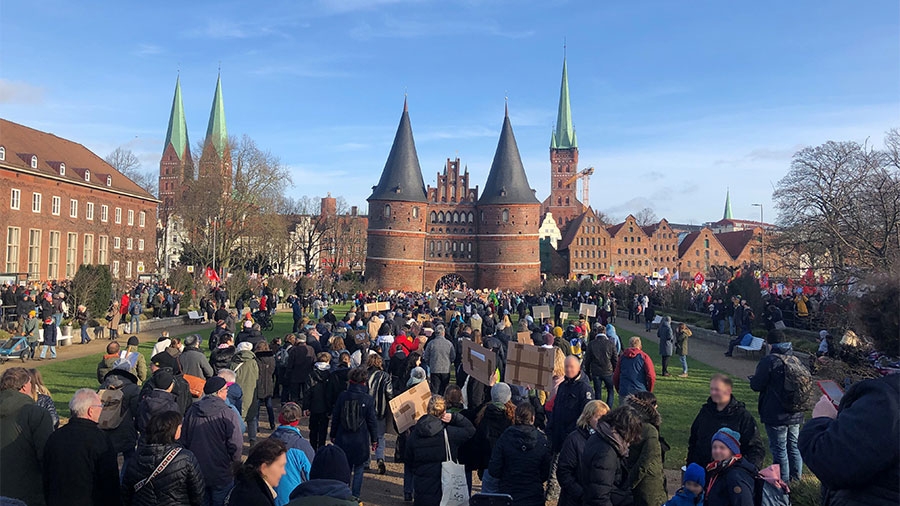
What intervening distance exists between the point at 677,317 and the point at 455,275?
135ft

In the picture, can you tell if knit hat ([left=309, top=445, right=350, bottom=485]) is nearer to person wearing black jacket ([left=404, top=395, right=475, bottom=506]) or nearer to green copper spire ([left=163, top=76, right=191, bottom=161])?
person wearing black jacket ([left=404, top=395, right=475, bottom=506])

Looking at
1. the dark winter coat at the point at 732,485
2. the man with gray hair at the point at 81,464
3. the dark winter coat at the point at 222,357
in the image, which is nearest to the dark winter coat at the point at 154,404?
the man with gray hair at the point at 81,464

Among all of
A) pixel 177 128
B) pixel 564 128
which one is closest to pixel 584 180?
pixel 564 128

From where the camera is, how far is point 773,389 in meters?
7.16

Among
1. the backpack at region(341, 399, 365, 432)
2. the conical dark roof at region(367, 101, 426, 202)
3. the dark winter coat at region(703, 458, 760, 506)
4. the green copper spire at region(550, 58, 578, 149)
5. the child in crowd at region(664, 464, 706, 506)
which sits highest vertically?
the green copper spire at region(550, 58, 578, 149)

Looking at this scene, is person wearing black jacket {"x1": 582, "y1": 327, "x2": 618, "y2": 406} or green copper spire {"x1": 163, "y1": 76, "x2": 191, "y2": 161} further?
green copper spire {"x1": 163, "y1": 76, "x2": 191, "y2": 161}

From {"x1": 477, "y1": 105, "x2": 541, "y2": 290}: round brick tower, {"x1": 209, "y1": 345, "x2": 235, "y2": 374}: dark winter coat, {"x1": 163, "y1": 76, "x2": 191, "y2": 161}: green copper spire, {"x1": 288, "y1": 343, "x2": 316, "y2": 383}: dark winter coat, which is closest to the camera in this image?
{"x1": 209, "y1": 345, "x2": 235, "y2": 374}: dark winter coat

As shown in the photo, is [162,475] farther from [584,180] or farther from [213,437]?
[584,180]

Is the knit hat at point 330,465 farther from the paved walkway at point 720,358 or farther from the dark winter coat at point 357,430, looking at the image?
the paved walkway at point 720,358

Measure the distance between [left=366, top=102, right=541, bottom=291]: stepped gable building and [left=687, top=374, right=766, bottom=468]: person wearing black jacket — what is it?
60.3 metres

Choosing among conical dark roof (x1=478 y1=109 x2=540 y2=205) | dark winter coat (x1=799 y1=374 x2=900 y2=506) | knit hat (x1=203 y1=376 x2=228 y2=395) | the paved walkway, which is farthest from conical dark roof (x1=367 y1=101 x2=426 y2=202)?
dark winter coat (x1=799 y1=374 x2=900 y2=506)

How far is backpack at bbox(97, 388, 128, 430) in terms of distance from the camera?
610cm

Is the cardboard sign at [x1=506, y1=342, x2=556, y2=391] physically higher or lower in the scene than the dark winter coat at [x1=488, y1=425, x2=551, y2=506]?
higher

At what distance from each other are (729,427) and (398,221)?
203 ft
